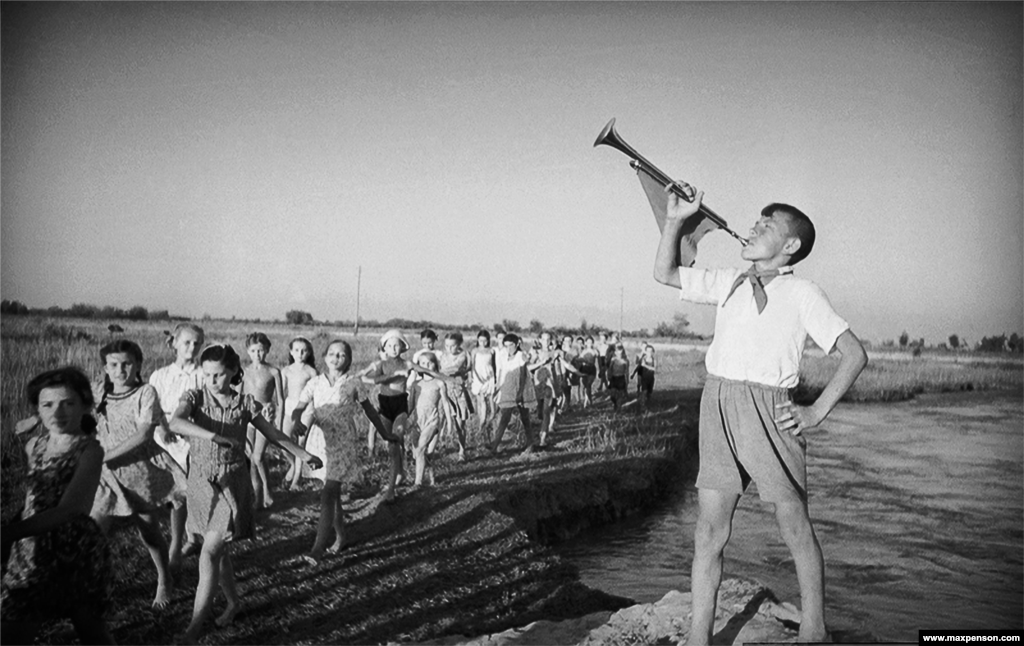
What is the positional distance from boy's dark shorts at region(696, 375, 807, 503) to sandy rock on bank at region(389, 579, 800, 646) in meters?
0.69

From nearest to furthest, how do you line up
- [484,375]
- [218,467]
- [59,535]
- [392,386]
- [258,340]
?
[59,535] → [218,467] → [258,340] → [392,386] → [484,375]

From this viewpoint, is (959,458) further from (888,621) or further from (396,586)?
(396,586)

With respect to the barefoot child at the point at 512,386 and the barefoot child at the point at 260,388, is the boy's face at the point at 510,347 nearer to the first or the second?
the barefoot child at the point at 512,386

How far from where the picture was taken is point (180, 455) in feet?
17.4

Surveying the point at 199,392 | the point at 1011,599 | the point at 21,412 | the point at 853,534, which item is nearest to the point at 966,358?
the point at 853,534

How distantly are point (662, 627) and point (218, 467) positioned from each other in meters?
2.16

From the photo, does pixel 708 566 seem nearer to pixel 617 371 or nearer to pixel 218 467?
pixel 218 467

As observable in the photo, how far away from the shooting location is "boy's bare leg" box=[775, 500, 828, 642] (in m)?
3.23

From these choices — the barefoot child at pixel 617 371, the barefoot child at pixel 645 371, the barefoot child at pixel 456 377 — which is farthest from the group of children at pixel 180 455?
the barefoot child at pixel 645 371

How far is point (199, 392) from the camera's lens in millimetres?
4172

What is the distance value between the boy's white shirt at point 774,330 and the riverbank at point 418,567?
91.5 inches

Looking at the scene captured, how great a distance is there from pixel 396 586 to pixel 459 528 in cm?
122

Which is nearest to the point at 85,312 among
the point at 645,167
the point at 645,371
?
the point at 645,167

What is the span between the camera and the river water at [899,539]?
5.71 meters
